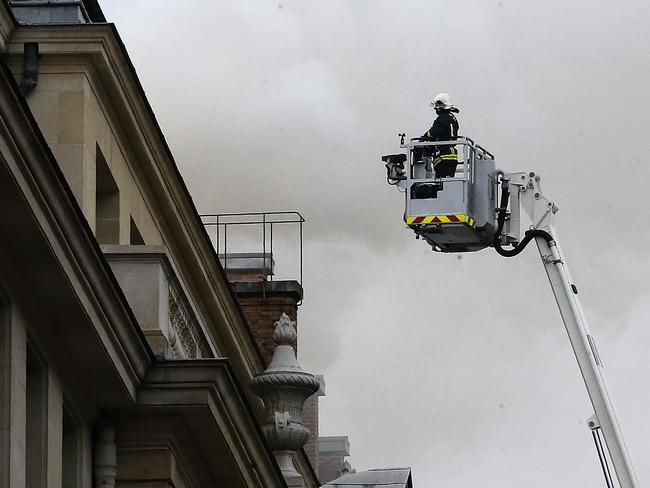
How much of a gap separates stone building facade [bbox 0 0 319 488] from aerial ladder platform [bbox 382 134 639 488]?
352 cm

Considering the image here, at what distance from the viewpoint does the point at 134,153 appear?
3584cm

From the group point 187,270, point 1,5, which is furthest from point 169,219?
point 1,5

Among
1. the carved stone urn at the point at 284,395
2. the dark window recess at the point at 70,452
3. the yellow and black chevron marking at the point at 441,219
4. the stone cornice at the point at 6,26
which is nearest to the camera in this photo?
the dark window recess at the point at 70,452

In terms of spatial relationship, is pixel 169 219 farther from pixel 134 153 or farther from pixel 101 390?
pixel 101 390

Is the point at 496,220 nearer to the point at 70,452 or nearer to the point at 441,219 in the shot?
the point at 441,219

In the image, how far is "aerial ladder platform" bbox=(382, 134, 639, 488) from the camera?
36.8 m

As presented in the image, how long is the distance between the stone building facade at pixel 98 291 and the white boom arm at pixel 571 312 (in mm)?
4892

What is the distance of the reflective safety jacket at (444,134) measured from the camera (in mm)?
36938

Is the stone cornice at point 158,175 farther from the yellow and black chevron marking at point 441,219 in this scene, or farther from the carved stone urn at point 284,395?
the yellow and black chevron marking at point 441,219

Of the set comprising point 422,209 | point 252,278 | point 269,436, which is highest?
point 252,278

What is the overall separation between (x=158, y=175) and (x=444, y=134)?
415 centimetres

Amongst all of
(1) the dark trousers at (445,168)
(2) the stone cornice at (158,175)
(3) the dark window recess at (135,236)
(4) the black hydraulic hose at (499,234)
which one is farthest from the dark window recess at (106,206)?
(4) the black hydraulic hose at (499,234)

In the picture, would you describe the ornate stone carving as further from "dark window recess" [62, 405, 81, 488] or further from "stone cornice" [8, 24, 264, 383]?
"stone cornice" [8, 24, 264, 383]

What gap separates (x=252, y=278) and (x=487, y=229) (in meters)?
12.9
